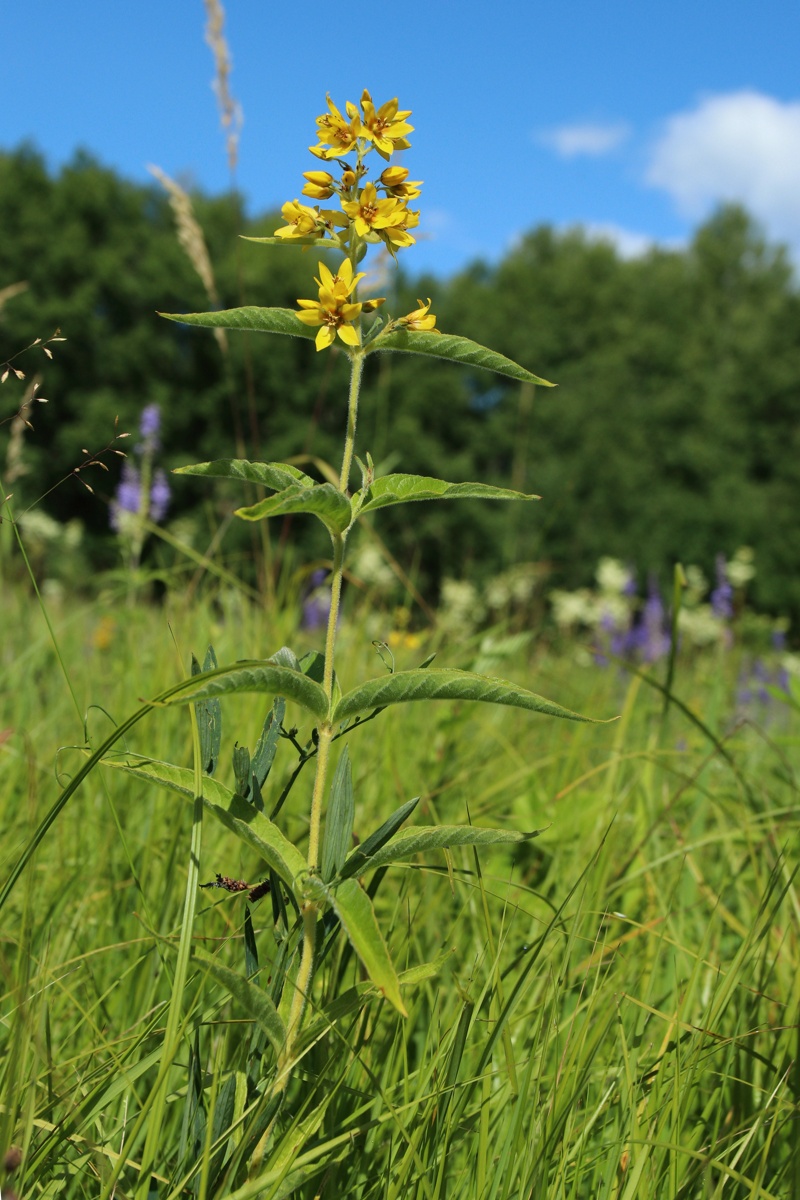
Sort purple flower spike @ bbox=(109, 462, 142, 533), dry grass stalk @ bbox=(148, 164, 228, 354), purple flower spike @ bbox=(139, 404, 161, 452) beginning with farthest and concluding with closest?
purple flower spike @ bbox=(109, 462, 142, 533) → purple flower spike @ bbox=(139, 404, 161, 452) → dry grass stalk @ bbox=(148, 164, 228, 354)

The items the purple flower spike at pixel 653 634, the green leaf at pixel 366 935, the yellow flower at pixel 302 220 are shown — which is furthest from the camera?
the purple flower spike at pixel 653 634

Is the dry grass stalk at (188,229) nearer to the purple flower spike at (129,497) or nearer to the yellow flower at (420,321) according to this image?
the purple flower spike at (129,497)

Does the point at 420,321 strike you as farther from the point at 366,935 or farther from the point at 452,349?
the point at 366,935

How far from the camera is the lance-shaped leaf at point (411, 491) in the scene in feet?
2.81

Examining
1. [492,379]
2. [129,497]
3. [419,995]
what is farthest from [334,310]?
[492,379]

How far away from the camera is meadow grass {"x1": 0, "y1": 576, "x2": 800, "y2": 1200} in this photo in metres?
0.91

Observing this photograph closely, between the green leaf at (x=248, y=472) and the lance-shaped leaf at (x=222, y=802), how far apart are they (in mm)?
292

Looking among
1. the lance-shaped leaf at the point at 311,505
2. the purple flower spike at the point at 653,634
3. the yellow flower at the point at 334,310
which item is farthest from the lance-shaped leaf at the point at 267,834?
the purple flower spike at the point at 653,634

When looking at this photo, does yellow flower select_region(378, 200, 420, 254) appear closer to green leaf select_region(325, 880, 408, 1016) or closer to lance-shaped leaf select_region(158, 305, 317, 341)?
lance-shaped leaf select_region(158, 305, 317, 341)

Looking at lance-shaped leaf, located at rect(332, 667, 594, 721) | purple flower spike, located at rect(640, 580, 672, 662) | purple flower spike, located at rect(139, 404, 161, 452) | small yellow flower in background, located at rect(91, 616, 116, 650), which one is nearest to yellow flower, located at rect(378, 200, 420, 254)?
lance-shaped leaf, located at rect(332, 667, 594, 721)

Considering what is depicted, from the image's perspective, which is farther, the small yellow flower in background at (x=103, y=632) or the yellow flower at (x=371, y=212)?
the small yellow flower in background at (x=103, y=632)

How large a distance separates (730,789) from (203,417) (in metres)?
24.5

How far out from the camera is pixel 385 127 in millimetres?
959

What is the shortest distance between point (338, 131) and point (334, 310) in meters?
0.21
